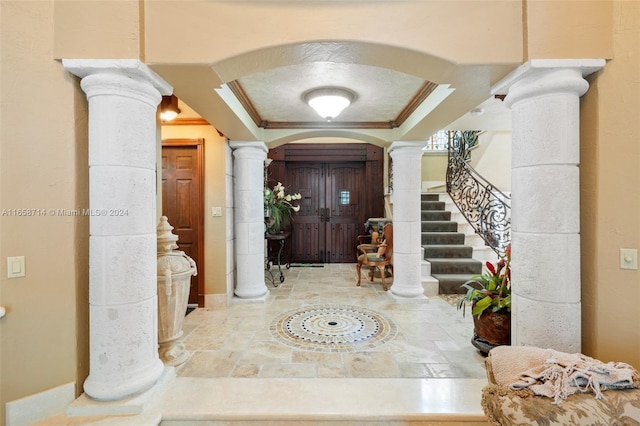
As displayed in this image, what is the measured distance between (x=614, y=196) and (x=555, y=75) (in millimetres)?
792

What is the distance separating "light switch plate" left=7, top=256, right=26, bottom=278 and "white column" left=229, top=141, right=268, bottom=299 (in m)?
2.33

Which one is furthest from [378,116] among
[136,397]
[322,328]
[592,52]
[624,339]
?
[136,397]

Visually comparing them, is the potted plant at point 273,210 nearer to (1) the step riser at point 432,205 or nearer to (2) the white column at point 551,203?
(1) the step riser at point 432,205

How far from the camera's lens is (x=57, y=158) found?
1669 mm

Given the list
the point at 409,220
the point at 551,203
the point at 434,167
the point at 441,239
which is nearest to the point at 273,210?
the point at 409,220

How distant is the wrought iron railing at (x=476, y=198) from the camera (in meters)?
4.74

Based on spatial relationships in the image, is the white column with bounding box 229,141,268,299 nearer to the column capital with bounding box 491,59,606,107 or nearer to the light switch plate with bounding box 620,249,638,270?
the column capital with bounding box 491,59,606,107

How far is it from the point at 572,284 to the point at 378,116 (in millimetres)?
2618

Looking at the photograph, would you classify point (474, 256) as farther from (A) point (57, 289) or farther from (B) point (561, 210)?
(A) point (57, 289)

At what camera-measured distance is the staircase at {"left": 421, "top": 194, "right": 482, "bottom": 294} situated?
4.08 m

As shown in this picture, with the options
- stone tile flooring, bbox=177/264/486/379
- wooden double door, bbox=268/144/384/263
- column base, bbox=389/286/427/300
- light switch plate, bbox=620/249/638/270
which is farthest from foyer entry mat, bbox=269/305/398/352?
wooden double door, bbox=268/144/384/263

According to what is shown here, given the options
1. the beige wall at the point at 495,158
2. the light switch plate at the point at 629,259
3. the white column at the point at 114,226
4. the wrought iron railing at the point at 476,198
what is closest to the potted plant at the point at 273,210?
the white column at the point at 114,226

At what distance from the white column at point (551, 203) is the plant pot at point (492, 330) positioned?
0.46 meters

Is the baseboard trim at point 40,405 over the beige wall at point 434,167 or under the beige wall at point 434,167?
under
